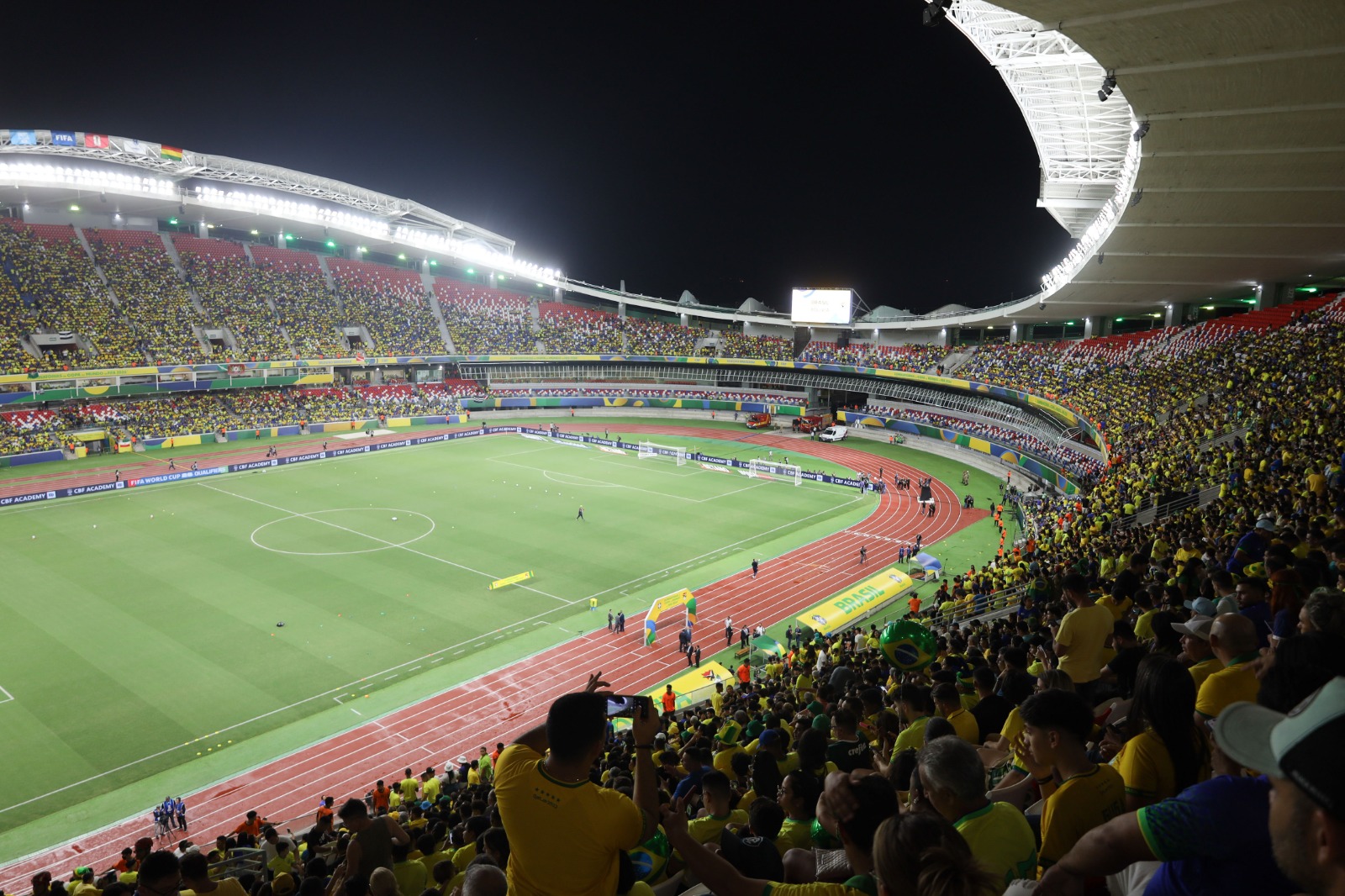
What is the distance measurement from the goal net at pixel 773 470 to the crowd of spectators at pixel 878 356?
20028mm

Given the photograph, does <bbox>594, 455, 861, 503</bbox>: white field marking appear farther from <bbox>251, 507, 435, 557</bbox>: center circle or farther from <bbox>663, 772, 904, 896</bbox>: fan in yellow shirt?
<bbox>663, 772, 904, 896</bbox>: fan in yellow shirt

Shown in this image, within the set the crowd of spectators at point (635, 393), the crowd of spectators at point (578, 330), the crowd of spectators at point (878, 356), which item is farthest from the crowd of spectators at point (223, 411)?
the crowd of spectators at point (878, 356)

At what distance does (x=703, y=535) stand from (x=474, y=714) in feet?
58.2

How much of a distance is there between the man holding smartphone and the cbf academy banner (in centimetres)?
2203

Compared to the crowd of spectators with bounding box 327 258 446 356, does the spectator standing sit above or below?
below

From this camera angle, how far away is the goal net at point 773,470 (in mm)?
49878

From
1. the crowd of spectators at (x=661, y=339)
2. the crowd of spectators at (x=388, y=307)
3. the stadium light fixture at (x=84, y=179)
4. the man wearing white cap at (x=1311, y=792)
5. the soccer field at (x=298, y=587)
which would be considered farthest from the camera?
the crowd of spectators at (x=661, y=339)

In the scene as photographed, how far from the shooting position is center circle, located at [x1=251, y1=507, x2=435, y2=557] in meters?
34.3

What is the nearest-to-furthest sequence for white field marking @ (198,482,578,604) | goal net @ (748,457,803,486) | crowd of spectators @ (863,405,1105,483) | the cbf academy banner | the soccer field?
the soccer field
the cbf academy banner
white field marking @ (198,482,578,604)
crowd of spectators @ (863,405,1105,483)
goal net @ (748,457,803,486)

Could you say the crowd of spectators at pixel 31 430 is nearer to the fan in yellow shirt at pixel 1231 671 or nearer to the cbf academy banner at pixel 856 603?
the cbf academy banner at pixel 856 603

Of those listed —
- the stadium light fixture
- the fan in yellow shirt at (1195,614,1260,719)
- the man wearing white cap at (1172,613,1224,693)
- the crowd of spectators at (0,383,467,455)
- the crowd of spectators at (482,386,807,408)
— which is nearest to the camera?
the fan in yellow shirt at (1195,614,1260,719)

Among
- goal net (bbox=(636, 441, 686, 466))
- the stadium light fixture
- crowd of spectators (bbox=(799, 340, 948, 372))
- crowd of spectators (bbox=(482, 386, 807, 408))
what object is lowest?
goal net (bbox=(636, 441, 686, 466))

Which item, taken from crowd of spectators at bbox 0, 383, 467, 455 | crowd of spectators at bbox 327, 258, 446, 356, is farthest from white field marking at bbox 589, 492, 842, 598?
crowd of spectators at bbox 327, 258, 446, 356

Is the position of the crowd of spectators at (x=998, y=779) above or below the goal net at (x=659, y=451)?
above
